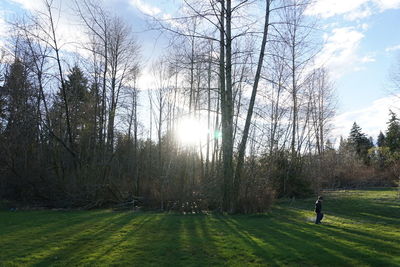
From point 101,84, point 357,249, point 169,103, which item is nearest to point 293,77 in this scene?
point 169,103

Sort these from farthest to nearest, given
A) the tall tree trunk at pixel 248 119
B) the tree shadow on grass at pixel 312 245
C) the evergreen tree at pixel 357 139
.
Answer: the evergreen tree at pixel 357 139 → the tall tree trunk at pixel 248 119 → the tree shadow on grass at pixel 312 245

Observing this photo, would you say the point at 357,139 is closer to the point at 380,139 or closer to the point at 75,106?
the point at 380,139

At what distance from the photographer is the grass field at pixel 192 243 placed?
650cm

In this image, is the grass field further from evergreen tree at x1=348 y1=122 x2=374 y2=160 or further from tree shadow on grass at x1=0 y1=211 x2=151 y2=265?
evergreen tree at x1=348 y1=122 x2=374 y2=160

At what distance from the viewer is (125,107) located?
24234mm

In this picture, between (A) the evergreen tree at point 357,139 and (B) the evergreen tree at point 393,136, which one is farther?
(A) the evergreen tree at point 357,139

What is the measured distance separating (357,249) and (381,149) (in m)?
49.3

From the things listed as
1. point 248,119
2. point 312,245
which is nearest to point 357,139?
point 248,119

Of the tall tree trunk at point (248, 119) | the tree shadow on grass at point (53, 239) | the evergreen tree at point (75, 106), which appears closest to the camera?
the tree shadow on grass at point (53, 239)

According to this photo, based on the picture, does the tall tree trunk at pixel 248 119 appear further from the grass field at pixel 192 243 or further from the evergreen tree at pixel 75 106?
the evergreen tree at pixel 75 106

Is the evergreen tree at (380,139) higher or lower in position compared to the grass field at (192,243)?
higher

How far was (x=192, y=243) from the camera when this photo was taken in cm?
810

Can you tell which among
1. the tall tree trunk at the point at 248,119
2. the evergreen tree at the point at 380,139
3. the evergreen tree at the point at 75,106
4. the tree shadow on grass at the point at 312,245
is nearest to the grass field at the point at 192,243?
the tree shadow on grass at the point at 312,245

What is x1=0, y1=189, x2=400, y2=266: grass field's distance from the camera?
6496mm
